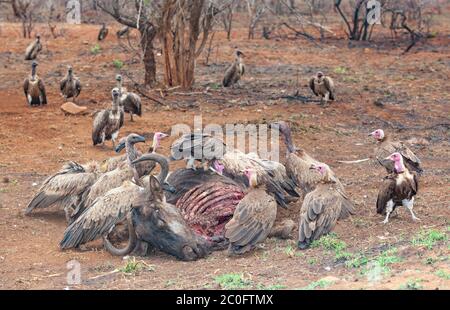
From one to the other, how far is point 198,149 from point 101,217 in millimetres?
1388

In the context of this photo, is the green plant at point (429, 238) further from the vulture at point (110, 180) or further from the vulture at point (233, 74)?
the vulture at point (233, 74)

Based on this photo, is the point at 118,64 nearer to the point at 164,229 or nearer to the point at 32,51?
the point at 32,51

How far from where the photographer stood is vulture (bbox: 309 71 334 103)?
1514 cm

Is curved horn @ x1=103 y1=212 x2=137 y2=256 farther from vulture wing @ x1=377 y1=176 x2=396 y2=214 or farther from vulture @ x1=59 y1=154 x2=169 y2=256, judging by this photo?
vulture wing @ x1=377 y1=176 x2=396 y2=214

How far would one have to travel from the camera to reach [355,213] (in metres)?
8.62

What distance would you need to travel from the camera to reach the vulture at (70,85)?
50.3ft

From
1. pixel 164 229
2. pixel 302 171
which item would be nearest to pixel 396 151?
pixel 302 171

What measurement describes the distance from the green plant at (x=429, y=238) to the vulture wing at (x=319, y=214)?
2.64 ft

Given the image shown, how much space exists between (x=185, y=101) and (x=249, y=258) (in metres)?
8.25

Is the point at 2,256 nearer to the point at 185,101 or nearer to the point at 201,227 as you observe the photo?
the point at 201,227

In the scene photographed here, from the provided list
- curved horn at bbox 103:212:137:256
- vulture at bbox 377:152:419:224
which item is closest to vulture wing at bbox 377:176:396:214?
vulture at bbox 377:152:419:224

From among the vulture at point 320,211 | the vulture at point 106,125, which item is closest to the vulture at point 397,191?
the vulture at point 320,211

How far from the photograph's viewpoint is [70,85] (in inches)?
606

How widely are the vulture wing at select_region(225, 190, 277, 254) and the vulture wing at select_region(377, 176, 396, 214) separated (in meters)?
1.18
